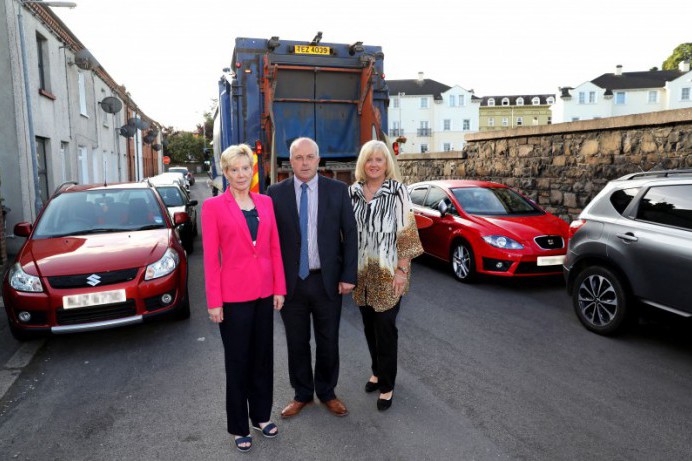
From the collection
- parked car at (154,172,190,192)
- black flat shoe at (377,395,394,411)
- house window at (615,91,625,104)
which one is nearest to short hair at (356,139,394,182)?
black flat shoe at (377,395,394,411)

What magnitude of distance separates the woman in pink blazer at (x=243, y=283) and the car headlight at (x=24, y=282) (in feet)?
8.69

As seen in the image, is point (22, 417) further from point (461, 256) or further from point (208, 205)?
point (461, 256)

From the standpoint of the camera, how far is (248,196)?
3.14m

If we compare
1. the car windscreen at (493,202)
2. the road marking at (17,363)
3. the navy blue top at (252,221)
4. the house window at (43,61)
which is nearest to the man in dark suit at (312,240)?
the navy blue top at (252,221)

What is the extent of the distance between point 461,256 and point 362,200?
4253 mm

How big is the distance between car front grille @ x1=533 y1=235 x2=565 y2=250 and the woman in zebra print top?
3955 millimetres

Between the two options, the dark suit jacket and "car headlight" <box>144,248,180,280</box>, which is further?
"car headlight" <box>144,248,180,280</box>

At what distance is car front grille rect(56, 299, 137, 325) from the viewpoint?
184 inches

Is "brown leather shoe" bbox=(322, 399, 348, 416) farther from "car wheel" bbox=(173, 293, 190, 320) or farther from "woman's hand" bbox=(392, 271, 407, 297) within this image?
"car wheel" bbox=(173, 293, 190, 320)

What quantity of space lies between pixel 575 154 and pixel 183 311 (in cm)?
792

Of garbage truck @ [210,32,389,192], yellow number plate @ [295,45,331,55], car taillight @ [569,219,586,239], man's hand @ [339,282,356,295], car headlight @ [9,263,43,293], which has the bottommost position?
car headlight @ [9,263,43,293]

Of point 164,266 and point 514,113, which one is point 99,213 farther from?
point 514,113

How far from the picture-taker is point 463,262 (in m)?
7.41

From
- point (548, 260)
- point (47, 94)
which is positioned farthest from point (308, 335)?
point (47, 94)
